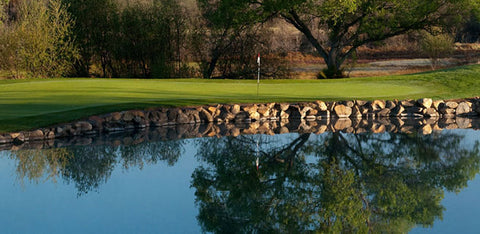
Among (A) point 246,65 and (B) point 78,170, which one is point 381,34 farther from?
(B) point 78,170

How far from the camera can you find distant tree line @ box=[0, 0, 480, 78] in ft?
89.1

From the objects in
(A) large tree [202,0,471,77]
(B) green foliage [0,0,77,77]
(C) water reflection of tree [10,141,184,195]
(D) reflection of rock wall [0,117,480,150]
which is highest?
(A) large tree [202,0,471,77]

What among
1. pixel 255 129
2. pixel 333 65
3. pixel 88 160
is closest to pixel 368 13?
pixel 333 65

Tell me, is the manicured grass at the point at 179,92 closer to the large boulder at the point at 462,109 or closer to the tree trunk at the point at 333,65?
the large boulder at the point at 462,109

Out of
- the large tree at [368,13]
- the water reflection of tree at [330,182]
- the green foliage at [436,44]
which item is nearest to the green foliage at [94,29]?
the large tree at [368,13]

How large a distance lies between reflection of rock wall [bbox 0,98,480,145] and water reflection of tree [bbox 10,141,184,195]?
62.6 inches

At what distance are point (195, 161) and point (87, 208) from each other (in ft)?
10.8

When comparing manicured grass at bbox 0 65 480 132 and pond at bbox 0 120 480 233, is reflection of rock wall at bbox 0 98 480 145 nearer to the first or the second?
manicured grass at bbox 0 65 480 132

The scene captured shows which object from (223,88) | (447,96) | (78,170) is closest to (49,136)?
(78,170)

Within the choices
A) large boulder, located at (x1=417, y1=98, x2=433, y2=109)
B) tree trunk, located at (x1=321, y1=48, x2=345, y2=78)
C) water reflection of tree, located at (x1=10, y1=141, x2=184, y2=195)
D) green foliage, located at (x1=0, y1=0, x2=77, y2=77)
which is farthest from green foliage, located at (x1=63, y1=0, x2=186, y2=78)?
water reflection of tree, located at (x1=10, y1=141, x2=184, y2=195)

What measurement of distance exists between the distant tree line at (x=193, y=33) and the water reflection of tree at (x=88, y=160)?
15.9 meters

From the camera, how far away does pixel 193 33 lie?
29.8 meters

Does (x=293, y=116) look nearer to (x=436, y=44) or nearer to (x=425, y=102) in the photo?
(x=425, y=102)

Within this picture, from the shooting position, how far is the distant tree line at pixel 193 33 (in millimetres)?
27156
